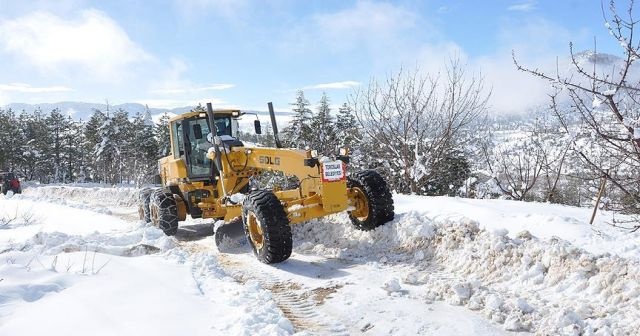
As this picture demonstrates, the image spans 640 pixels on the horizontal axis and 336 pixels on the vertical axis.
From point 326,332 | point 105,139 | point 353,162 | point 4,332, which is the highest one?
point 105,139

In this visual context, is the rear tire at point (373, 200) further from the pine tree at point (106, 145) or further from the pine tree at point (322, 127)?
the pine tree at point (106, 145)

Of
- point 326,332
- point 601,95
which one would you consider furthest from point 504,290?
point 601,95

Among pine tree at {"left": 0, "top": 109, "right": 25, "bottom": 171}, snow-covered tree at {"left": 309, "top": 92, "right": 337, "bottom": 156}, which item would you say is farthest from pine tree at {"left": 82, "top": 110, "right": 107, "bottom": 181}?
snow-covered tree at {"left": 309, "top": 92, "right": 337, "bottom": 156}

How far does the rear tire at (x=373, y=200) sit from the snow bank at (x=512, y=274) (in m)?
0.15

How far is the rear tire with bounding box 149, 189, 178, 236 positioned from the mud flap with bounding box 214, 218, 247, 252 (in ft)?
4.79

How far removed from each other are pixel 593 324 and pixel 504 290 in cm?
127

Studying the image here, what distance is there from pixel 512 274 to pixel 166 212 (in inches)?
279

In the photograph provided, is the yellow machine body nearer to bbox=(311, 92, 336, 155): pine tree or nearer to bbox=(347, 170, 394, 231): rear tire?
bbox=(347, 170, 394, 231): rear tire

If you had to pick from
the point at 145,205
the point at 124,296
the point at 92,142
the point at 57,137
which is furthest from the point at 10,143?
the point at 124,296

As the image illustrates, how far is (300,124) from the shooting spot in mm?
37219

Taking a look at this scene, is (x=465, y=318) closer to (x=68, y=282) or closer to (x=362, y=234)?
(x=362, y=234)

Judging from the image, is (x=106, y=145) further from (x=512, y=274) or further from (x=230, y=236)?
(x=512, y=274)

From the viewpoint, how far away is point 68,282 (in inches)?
211

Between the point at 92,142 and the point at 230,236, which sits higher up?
the point at 92,142
